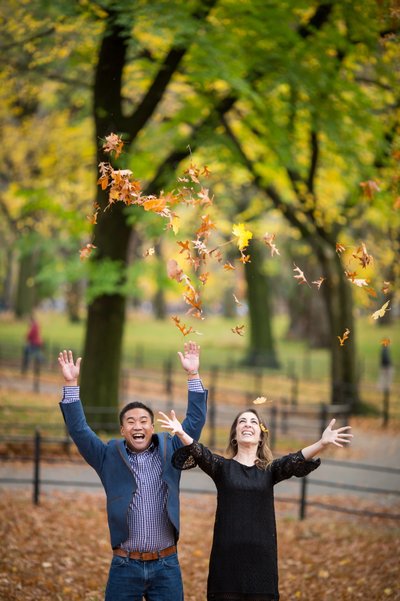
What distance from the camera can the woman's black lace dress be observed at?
4.68 metres

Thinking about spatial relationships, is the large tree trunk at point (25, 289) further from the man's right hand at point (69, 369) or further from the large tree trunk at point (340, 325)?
the man's right hand at point (69, 369)

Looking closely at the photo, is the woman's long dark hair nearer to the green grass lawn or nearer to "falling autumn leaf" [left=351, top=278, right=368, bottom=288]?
"falling autumn leaf" [left=351, top=278, right=368, bottom=288]

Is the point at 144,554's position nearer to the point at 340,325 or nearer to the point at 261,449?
the point at 261,449

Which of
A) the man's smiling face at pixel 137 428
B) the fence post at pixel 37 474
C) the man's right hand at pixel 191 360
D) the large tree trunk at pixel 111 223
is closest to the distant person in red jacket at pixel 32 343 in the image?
the large tree trunk at pixel 111 223

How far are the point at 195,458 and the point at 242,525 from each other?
467 millimetres

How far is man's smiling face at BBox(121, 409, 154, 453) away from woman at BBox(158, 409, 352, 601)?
0.18 meters

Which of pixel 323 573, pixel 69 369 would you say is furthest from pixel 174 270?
pixel 323 573

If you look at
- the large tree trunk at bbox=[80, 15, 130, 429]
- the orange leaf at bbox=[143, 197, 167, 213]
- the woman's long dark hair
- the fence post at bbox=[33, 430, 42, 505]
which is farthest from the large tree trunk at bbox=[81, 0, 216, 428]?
the woman's long dark hair

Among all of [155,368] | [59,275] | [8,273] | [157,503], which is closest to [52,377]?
[155,368]

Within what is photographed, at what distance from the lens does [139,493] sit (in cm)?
481

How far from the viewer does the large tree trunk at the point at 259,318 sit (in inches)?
1205

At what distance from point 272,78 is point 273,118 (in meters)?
1.19

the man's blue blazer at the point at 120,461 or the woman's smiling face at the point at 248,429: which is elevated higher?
the woman's smiling face at the point at 248,429

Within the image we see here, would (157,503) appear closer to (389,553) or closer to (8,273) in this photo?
(389,553)
